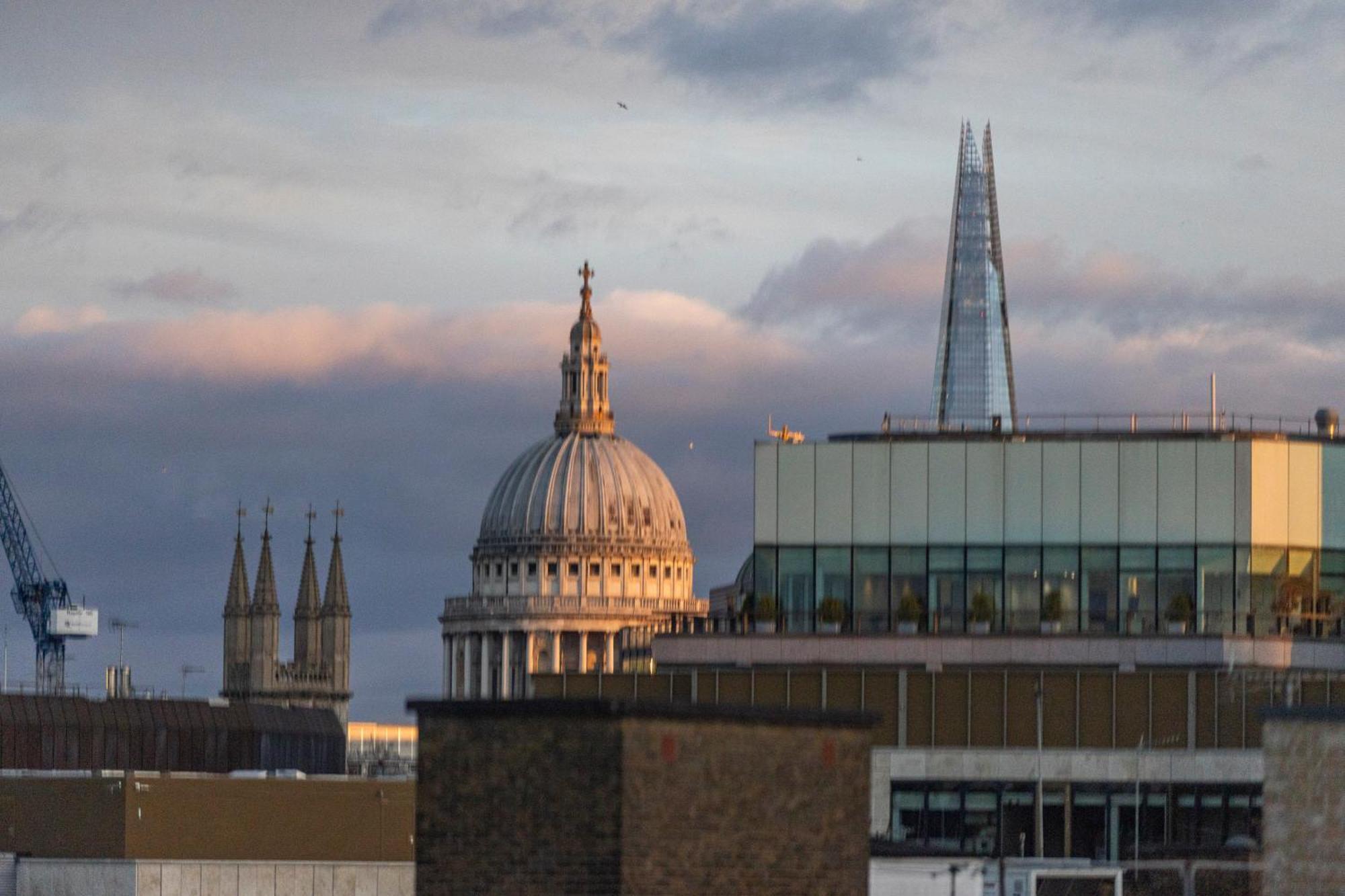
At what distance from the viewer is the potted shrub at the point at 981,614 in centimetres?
10450

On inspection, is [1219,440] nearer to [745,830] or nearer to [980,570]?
[980,570]

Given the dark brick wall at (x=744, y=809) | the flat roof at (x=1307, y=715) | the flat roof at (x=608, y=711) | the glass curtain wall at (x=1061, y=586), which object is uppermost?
the glass curtain wall at (x=1061, y=586)

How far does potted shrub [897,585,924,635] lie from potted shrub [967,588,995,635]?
1.56 meters

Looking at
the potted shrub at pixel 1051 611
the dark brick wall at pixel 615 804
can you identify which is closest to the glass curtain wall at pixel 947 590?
the potted shrub at pixel 1051 611

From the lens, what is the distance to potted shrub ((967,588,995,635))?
104 meters

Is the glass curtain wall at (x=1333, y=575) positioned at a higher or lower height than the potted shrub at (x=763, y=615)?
higher

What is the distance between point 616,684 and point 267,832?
1134 cm

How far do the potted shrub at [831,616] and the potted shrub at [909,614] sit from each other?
5.78ft

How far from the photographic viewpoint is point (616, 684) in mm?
104000

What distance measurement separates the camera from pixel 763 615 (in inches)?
4178

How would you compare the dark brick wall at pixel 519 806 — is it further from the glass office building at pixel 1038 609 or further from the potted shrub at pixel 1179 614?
the potted shrub at pixel 1179 614

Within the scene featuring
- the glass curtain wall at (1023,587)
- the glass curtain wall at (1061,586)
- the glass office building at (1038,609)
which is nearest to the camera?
the glass office building at (1038,609)

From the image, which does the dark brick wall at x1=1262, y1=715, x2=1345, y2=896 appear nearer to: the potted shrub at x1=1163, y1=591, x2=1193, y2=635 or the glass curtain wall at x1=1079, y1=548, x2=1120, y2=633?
the potted shrub at x1=1163, y1=591, x2=1193, y2=635

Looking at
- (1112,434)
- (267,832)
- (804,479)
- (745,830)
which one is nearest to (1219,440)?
(1112,434)
